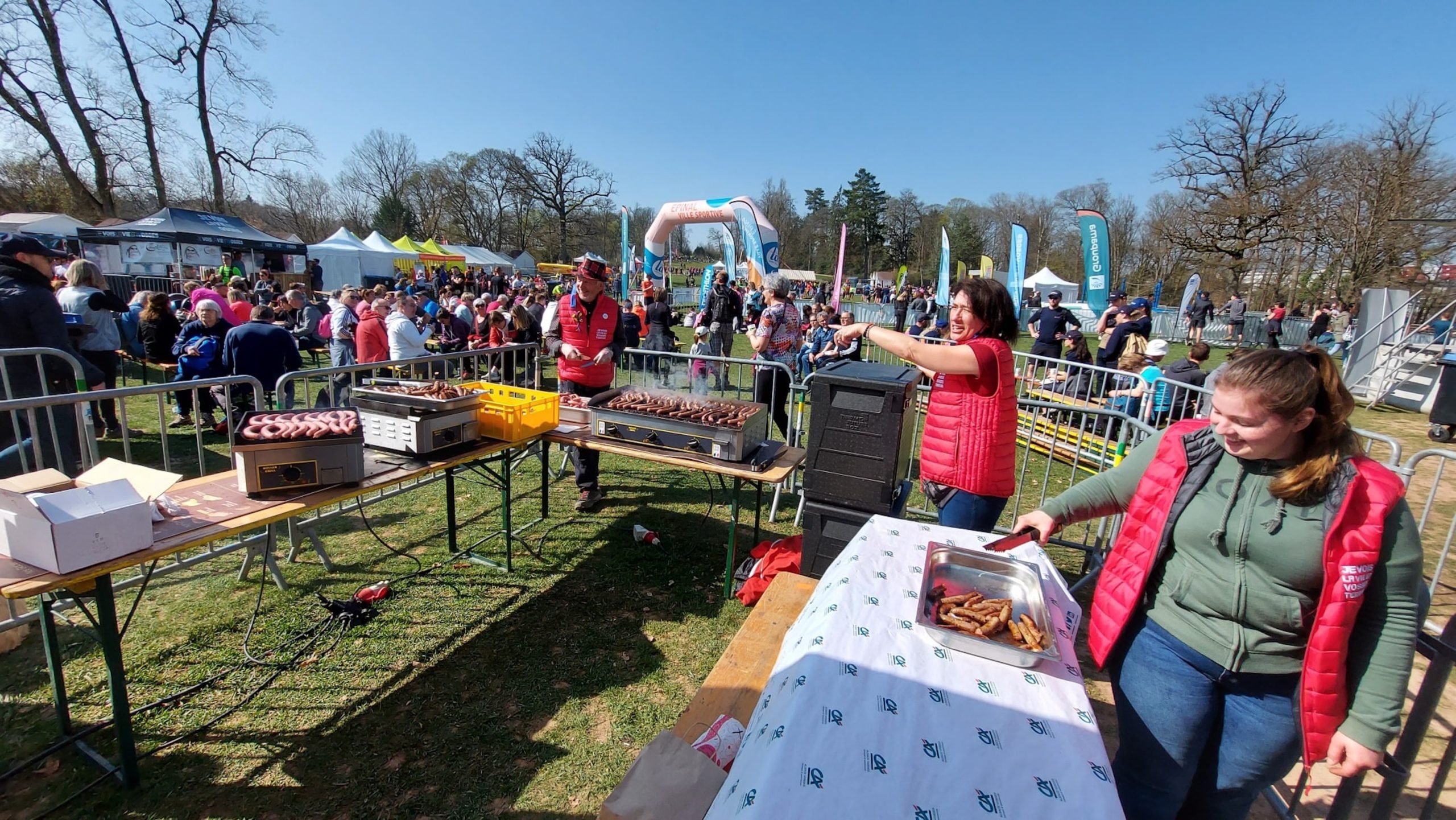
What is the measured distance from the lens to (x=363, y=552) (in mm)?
4668

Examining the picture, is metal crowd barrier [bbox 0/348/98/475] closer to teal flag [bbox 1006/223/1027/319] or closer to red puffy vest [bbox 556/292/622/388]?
red puffy vest [bbox 556/292/622/388]

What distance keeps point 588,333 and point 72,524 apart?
351cm

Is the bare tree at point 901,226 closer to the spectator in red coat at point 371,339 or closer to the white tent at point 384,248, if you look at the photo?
the white tent at point 384,248

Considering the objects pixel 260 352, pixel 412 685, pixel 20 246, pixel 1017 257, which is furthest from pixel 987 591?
pixel 1017 257

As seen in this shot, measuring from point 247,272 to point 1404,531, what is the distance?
32026mm

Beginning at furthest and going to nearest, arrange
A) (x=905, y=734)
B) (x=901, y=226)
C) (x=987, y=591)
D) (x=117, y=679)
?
(x=901, y=226) < (x=117, y=679) < (x=987, y=591) < (x=905, y=734)

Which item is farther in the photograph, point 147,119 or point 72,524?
point 147,119

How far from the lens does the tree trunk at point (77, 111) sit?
21406mm

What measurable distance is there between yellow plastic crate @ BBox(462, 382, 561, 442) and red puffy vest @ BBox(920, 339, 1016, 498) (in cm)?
274

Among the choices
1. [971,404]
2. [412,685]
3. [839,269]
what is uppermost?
[839,269]

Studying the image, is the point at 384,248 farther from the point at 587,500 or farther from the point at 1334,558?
the point at 1334,558

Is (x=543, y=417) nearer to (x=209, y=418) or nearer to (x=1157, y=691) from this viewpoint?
(x=1157, y=691)

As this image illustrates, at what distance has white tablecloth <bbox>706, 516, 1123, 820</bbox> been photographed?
3.93 feet

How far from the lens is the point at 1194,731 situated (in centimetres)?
185
